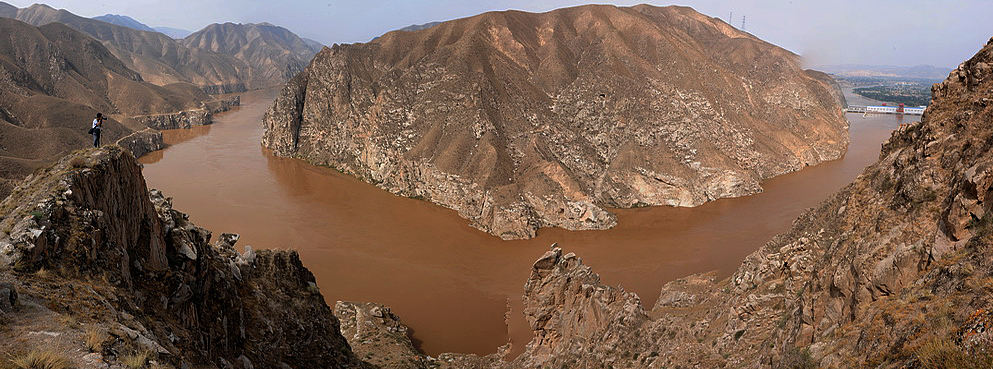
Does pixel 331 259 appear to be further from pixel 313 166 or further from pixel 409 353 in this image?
pixel 313 166

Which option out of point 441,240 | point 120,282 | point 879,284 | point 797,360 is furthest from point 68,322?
point 441,240

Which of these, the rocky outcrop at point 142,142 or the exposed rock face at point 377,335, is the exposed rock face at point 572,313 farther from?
the rocky outcrop at point 142,142

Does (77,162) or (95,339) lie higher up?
(77,162)

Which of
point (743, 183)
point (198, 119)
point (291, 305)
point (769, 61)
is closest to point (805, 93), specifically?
point (769, 61)

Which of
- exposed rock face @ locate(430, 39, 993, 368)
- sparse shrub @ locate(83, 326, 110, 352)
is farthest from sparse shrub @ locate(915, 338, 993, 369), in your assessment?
sparse shrub @ locate(83, 326, 110, 352)

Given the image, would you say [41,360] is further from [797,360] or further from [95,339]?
[797,360]

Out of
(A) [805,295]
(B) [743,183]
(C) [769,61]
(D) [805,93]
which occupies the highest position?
(C) [769,61]

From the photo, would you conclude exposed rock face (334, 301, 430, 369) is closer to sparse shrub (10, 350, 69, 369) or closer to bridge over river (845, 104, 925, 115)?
sparse shrub (10, 350, 69, 369)
